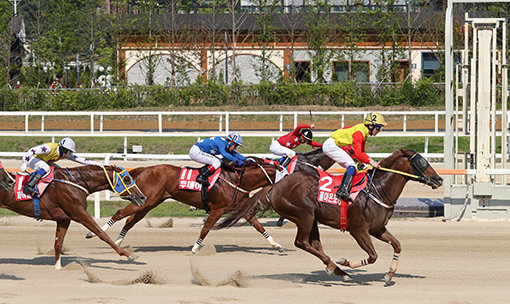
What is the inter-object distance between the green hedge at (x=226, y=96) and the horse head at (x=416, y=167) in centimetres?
2088

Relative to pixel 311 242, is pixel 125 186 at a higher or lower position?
higher

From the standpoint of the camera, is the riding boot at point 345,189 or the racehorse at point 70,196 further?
the racehorse at point 70,196

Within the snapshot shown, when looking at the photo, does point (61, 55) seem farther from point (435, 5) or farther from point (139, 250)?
point (139, 250)

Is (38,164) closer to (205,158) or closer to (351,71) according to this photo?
(205,158)

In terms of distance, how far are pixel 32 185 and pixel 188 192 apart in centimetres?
206

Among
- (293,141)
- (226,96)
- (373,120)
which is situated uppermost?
(226,96)

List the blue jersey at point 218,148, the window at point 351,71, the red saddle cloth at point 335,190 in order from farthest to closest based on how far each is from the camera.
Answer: the window at point 351,71
the blue jersey at point 218,148
the red saddle cloth at point 335,190

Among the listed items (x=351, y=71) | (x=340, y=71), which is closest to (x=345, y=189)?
(x=351, y=71)

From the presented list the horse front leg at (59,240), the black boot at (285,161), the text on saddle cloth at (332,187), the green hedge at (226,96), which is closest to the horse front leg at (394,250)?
the text on saddle cloth at (332,187)

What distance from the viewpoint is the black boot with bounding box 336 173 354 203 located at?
790cm

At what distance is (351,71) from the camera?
32.4m

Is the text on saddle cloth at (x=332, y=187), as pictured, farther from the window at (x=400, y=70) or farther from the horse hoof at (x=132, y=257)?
the window at (x=400, y=70)

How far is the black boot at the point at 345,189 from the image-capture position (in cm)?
790

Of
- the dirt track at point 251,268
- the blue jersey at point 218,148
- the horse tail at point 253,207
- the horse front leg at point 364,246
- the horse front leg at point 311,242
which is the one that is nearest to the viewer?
the dirt track at point 251,268
